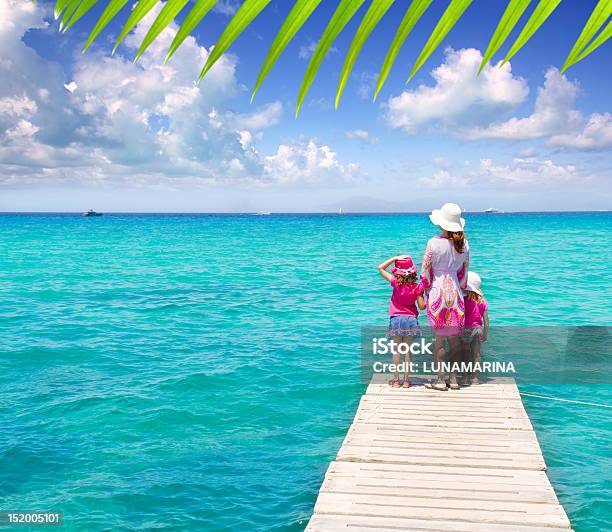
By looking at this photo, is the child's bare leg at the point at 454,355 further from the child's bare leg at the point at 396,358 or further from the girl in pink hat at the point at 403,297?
the child's bare leg at the point at 396,358

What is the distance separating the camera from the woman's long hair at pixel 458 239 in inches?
280

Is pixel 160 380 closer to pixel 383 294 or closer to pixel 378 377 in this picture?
pixel 378 377

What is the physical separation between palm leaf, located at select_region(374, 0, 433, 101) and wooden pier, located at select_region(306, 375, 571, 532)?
453 centimetres

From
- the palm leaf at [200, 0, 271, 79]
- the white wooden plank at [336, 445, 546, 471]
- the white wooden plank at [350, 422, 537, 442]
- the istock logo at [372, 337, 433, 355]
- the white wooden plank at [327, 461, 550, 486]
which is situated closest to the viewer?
the palm leaf at [200, 0, 271, 79]

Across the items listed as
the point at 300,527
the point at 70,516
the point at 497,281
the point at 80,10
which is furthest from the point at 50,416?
the point at 497,281

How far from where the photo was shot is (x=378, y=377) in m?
8.96

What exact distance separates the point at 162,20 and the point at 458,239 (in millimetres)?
6787

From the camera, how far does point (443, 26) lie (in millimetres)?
643

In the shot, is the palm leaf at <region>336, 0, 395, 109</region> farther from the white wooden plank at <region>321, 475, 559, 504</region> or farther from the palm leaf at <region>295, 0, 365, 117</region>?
the white wooden plank at <region>321, 475, 559, 504</region>

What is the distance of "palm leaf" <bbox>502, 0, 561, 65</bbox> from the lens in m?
0.60

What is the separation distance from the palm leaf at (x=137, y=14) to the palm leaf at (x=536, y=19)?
399mm

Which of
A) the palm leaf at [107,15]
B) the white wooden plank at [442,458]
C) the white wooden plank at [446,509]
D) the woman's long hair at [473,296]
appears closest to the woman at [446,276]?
the woman's long hair at [473,296]

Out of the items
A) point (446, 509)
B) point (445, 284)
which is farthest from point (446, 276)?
point (446, 509)

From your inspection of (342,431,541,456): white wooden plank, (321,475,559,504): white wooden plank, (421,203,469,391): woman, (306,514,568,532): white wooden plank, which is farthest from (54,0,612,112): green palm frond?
(421,203,469,391): woman
